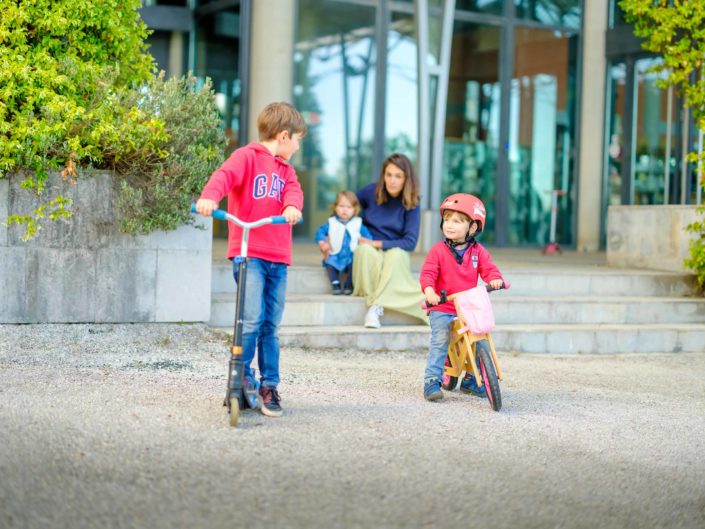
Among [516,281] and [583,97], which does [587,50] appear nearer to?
[583,97]

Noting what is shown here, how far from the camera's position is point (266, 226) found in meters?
5.00

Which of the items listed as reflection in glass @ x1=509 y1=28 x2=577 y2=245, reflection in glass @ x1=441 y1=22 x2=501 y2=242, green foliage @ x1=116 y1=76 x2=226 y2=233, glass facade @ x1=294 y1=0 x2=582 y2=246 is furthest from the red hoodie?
reflection in glass @ x1=509 y1=28 x2=577 y2=245

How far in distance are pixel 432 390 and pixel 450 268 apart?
2.43 feet

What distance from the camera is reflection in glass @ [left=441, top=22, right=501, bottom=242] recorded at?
15070mm

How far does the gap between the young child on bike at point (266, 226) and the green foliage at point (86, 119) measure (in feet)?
6.43

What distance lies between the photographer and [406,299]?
8102 millimetres

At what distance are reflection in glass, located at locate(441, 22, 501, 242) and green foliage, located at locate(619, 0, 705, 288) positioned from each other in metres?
5.04

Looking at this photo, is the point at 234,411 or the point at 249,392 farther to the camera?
the point at 249,392

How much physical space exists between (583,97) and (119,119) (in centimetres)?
1048

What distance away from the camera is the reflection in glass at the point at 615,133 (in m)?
15.8

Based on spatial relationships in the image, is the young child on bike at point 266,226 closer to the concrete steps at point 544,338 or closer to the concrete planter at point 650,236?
the concrete steps at point 544,338

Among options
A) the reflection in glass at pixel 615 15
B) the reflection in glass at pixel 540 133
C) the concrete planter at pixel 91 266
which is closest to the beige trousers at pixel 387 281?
the concrete planter at pixel 91 266

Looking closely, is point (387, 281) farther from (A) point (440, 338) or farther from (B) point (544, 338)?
(A) point (440, 338)

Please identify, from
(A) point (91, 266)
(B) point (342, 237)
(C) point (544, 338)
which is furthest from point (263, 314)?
(C) point (544, 338)
